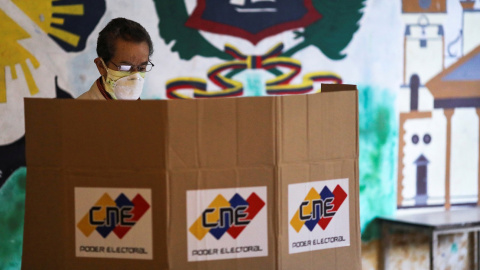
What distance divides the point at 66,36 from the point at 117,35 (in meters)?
1.27

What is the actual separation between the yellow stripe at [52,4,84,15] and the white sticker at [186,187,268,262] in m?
2.01

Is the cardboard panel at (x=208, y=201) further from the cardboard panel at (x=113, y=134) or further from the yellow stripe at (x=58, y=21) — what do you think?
the yellow stripe at (x=58, y=21)

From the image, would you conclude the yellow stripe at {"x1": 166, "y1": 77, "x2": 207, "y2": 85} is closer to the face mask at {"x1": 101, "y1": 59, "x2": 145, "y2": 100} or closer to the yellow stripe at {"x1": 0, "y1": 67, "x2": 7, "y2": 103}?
the yellow stripe at {"x1": 0, "y1": 67, "x2": 7, "y2": 103}

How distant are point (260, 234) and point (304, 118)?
0.80 feet

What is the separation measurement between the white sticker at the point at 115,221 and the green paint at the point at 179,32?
204cm

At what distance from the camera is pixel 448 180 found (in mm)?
3936

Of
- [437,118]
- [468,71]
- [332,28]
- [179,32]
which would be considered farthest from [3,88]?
[468,71]

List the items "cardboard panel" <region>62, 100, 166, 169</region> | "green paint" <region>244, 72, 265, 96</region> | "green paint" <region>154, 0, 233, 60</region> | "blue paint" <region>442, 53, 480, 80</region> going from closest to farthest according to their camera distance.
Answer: "cardboard panel" <region>62, 100, 166, 169</region>, "green paint" <region>154, 0, 233, 60</region>, "green paint" <region>244, 72, 265, 96</region>, "blue paint" <region>442, 53, 480, 80</region>

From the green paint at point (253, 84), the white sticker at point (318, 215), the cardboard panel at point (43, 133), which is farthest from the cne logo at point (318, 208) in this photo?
the green paint at point (253, 84)

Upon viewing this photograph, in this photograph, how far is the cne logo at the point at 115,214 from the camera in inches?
50.4

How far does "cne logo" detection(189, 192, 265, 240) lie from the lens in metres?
1.29

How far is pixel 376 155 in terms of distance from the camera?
12.3 ft

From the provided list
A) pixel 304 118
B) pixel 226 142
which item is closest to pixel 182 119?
pixel 226 142

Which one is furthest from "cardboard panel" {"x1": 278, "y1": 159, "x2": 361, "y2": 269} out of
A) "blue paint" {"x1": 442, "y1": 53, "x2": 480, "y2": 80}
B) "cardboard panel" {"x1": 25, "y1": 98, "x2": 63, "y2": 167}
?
"blue paint" {"x1": 442, "y1": 53, "x2": 480, "y2": 80}
